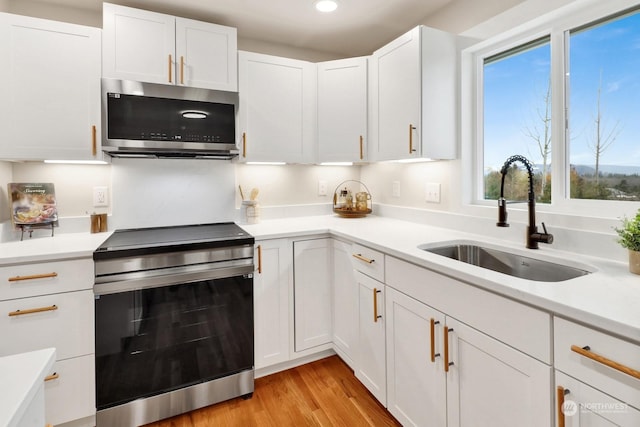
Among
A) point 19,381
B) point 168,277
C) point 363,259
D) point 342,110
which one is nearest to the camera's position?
point 19,381

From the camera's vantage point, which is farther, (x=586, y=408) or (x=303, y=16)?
(x=303, y=16)

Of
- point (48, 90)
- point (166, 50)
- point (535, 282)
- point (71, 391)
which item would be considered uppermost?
point (166, 50)

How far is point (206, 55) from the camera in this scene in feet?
6.92

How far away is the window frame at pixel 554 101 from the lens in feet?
4.78

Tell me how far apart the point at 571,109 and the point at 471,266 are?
3.33 feet

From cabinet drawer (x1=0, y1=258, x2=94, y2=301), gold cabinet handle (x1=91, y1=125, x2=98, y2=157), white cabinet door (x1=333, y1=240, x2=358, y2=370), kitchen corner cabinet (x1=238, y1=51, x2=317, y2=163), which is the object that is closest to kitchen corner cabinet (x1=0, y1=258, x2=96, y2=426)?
cabinet drawer (x1=0, y1=258, x2=94, y2=301)

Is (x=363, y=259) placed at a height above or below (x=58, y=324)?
above

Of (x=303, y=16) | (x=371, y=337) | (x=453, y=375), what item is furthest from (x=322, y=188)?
(x=453, y=375)

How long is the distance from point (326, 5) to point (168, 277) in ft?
6.20

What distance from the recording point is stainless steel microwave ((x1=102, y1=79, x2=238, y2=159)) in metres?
1.89

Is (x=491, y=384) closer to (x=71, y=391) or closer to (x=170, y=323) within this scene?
(x=170, y=323)

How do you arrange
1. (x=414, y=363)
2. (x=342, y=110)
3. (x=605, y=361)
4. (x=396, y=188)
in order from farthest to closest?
(x=396, y=188) → (x=342, y=110) → (x=414, y=363) → (x=605, y=361)

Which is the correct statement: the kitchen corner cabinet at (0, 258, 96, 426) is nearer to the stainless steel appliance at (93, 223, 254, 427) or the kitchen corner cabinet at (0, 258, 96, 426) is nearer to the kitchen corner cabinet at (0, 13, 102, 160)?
the stainless steel appliance at (93, 223, 254, 427)

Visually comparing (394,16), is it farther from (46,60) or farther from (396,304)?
(46,60)
